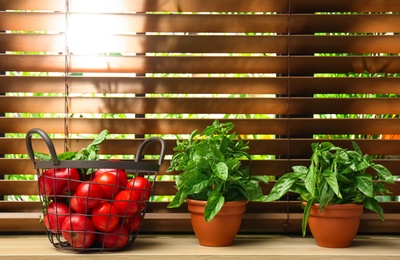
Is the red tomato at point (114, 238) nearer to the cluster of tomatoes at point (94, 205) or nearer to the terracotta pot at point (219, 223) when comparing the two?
the cluster of tomatoes at point (94, 205)

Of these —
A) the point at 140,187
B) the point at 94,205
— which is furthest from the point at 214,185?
the point at 94,205

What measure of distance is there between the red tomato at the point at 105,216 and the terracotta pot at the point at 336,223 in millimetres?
452

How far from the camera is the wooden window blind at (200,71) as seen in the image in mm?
1594

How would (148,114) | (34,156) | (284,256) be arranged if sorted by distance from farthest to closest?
(148,114) → (34,156) → (284,256)

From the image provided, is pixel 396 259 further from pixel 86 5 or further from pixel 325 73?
pixel 86 5

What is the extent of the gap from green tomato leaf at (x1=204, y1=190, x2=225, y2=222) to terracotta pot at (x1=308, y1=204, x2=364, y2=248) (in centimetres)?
22

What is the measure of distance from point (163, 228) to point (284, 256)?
37cm

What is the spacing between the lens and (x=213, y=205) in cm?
135

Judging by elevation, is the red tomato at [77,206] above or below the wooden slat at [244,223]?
above

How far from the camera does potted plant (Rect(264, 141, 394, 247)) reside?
1.37 metres

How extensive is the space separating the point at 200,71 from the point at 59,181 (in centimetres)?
49

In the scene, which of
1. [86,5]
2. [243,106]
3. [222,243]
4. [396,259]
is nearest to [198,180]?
[222,243]

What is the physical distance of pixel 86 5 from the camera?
1.61 m

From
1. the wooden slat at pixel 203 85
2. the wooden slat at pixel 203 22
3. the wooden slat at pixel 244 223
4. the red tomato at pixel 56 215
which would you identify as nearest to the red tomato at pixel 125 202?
the red tomato at pixel 56 215
